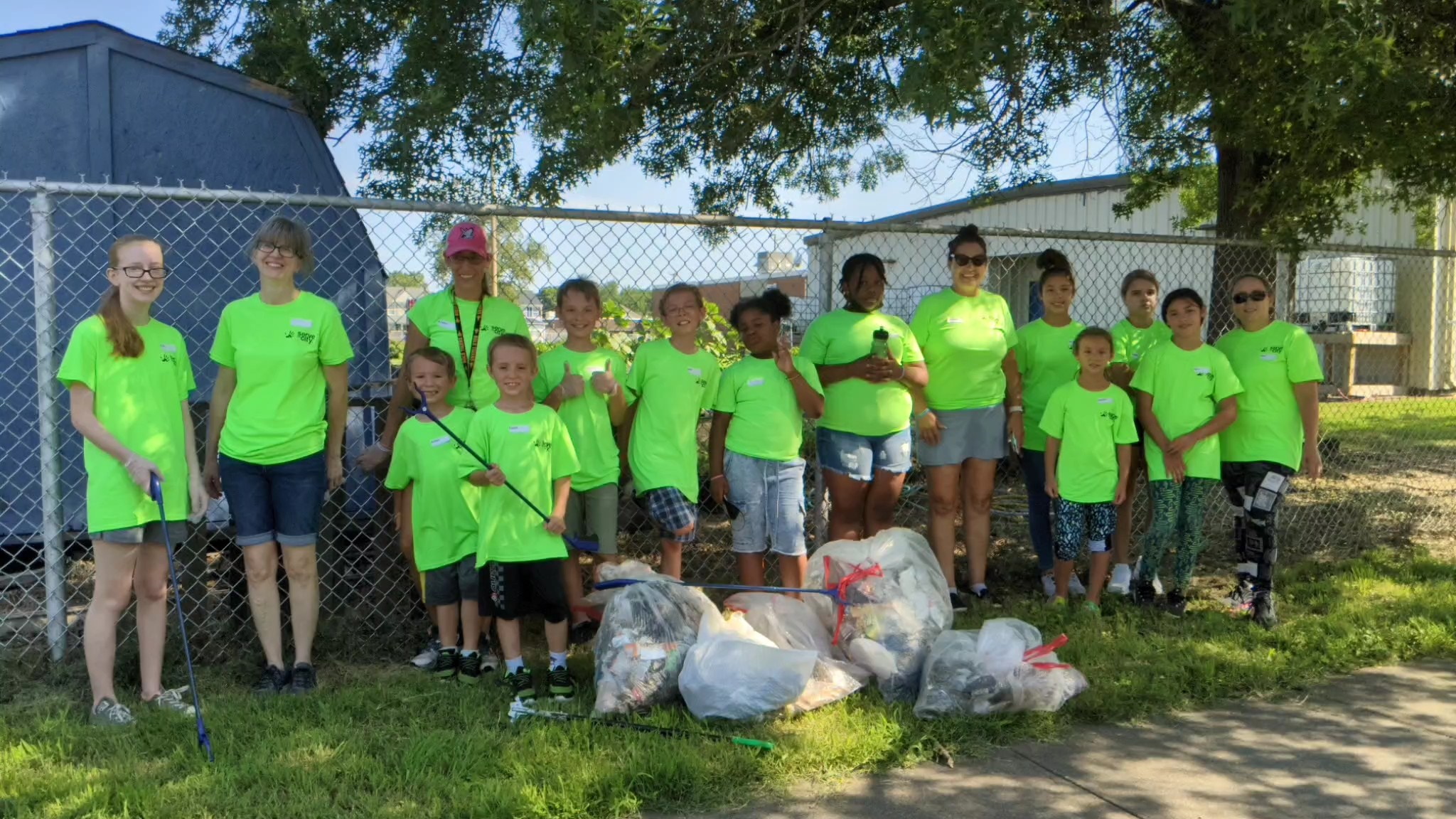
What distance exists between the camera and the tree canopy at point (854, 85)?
14.6 ft

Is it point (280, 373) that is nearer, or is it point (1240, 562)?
point (280, 373)

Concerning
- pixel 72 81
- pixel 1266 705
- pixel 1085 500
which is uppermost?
pixel 72 81

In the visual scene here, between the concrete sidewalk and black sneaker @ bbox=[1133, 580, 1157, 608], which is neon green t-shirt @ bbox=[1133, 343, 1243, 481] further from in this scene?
the concrete sidewalk

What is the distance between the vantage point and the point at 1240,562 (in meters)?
5.45

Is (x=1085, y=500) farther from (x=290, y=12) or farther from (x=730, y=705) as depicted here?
(x=290, y=12)

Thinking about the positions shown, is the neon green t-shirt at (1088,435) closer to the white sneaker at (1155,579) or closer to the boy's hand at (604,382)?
the white sneaker at (1155,579)

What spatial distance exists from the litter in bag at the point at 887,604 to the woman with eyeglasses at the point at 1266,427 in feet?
5.88

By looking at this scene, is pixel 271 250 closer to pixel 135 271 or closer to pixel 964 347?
pixel 135 271

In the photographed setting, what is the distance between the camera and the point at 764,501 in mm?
4727

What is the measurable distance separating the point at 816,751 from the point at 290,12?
4.57 metres

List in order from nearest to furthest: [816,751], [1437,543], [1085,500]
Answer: [816,751] < [1085,500] < [1437,543]

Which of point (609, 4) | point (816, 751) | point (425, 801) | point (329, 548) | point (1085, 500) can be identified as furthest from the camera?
point (329, 548)

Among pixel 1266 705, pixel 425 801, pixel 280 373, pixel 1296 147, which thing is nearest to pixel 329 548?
pixel 280 373

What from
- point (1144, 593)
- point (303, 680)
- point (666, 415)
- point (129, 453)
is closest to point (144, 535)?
point (129, 453)
